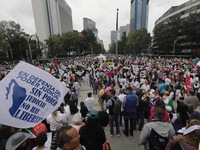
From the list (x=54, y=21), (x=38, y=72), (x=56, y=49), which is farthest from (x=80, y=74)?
(x=54, y=21)

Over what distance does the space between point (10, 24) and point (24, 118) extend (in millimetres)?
53189

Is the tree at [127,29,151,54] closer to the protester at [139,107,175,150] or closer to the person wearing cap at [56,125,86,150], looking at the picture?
the protester at [139,107,175,150]

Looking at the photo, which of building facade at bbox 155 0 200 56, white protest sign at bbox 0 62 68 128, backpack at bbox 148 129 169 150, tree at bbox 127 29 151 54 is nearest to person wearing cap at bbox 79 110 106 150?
white protest sign at bbox 0 62 68 128

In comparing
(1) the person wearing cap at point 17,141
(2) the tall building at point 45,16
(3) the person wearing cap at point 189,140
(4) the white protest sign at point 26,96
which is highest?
(2) the tall building at point 45,16

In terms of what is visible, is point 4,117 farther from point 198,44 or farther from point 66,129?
point 198,44

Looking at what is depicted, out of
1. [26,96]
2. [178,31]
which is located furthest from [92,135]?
[178,31]

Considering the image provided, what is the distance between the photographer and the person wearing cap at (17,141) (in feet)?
5.67

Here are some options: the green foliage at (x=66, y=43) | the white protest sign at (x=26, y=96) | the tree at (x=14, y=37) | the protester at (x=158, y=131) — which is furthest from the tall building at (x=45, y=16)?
the protester at (x=158, y=131)

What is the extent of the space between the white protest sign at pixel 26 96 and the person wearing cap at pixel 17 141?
1.02 feet

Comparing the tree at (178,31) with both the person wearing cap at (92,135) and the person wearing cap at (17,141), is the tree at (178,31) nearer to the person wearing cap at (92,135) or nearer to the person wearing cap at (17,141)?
the person wearing cap at (92,135)

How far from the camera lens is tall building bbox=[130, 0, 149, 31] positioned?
131500 mm

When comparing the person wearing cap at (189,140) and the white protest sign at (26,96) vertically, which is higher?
the white protest sign at (26,96)

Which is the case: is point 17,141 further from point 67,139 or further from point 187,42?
point 187,42

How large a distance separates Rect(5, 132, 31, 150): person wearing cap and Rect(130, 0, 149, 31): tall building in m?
149
